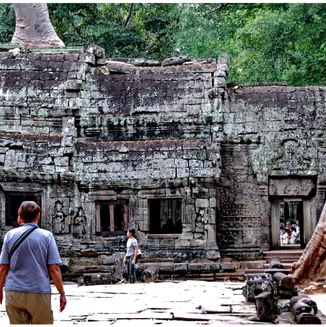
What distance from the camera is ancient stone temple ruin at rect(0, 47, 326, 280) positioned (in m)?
19.8

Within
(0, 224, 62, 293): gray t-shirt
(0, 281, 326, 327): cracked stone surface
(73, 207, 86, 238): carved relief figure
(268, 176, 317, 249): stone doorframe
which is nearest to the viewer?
(0, 224, 62, 293): gray t-shirt

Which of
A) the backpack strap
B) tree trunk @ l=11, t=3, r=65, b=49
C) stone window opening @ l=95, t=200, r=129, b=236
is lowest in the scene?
the backpack strap

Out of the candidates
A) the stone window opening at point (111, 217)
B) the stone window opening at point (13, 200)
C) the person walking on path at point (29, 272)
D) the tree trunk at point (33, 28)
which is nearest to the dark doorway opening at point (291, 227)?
the stone window opening at point (111, 217)

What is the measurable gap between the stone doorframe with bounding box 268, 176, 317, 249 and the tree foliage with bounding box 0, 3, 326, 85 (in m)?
6.93

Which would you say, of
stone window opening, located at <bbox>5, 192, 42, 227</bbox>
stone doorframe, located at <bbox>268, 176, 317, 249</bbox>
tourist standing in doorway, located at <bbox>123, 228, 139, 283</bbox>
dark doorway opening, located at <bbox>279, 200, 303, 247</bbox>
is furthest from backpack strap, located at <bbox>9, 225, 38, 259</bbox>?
dark doorway opening, located at <bbox>279, 200, 303, 247</bbox>

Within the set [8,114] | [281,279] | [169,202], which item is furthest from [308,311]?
[8,114]

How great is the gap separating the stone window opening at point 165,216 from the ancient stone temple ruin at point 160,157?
0.03 m

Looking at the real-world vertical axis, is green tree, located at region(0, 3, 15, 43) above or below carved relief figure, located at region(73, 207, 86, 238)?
above

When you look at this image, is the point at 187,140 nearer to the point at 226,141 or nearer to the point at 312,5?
the point at 226,141

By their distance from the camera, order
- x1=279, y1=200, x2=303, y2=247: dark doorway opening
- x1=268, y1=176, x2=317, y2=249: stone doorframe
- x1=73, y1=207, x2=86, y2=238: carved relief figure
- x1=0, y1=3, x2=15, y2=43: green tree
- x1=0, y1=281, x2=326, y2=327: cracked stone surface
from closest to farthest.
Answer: x1=0, y1=281, x2=326, y2=327: cracked stone surface, x1=73, y1=207, x2=86, y2=238: carved relief figure, x1=268, y1=176, x2=317, y2=249: stone doorframe, x1=279, y1=200, x2=303, y2=247: dark doorway opening, x1=0, y1=3, x2=15, y2=43: green tree

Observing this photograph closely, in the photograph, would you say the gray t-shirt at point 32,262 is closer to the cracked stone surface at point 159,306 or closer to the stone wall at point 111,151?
the cracked stone surface at point 159,306

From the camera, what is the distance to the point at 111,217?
1991 centimetres

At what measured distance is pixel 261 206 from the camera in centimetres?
2022

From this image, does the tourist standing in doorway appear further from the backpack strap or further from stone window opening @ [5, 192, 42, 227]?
the backpack strap
